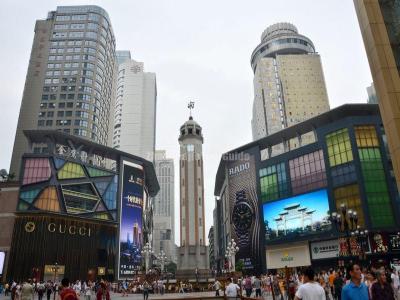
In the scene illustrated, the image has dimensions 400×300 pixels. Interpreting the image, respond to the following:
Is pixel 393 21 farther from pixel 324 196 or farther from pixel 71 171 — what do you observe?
pixel 71 171

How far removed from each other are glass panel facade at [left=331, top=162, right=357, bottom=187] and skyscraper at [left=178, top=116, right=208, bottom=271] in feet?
72.4

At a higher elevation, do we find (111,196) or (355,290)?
(111,196)

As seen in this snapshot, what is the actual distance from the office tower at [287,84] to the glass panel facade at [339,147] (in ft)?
201

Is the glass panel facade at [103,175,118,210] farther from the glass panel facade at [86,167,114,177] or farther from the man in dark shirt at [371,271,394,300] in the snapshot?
the man in dark shirt at [371,271,394,300]

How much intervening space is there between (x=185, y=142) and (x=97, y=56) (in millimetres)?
56376

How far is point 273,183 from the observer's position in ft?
219

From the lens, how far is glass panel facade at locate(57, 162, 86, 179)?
6466 cm

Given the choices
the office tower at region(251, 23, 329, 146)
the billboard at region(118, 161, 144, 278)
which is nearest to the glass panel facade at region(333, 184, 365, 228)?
the billboard at region(118, 161, 144, 278)

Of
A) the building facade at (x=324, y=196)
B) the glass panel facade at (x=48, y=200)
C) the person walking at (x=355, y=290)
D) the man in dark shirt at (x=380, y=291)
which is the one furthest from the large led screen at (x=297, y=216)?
the person walking at (x=355, y=290)

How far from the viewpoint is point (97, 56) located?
10750 centimetres

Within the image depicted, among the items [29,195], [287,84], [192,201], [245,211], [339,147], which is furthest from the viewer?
[287,84]

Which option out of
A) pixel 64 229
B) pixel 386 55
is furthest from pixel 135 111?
pixel 386 55

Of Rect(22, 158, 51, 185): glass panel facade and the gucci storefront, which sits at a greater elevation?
Rect(22, 158, 51, 185): glass panel facade

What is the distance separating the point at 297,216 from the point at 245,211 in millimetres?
12920
